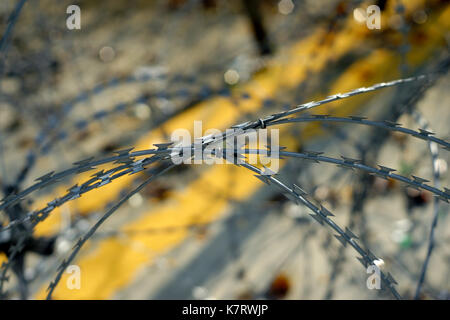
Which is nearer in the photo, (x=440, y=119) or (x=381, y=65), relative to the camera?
(x=440, y=119)

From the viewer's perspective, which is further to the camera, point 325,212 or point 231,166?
point 231,166

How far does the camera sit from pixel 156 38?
20.3 feet

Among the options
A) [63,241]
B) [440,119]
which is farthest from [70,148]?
[440,119]

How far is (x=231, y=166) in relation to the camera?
176 inches

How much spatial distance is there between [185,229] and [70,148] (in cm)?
183

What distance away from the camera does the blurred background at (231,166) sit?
3258 millimetres

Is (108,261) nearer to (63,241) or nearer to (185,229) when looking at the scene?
(63,241)

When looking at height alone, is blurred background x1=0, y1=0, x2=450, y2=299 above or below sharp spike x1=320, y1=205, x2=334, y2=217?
above

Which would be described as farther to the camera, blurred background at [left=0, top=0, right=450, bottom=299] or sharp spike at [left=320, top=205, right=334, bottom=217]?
blurred background at [left=0, top=0, right=450, bottom=299]

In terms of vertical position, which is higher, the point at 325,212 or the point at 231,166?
the point at 231,166

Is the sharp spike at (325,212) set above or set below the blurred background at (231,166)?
below

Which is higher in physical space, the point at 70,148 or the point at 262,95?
the point at 262,95

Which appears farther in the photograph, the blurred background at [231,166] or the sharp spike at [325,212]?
the blurred background at [231,166]

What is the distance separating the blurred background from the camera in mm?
3258
